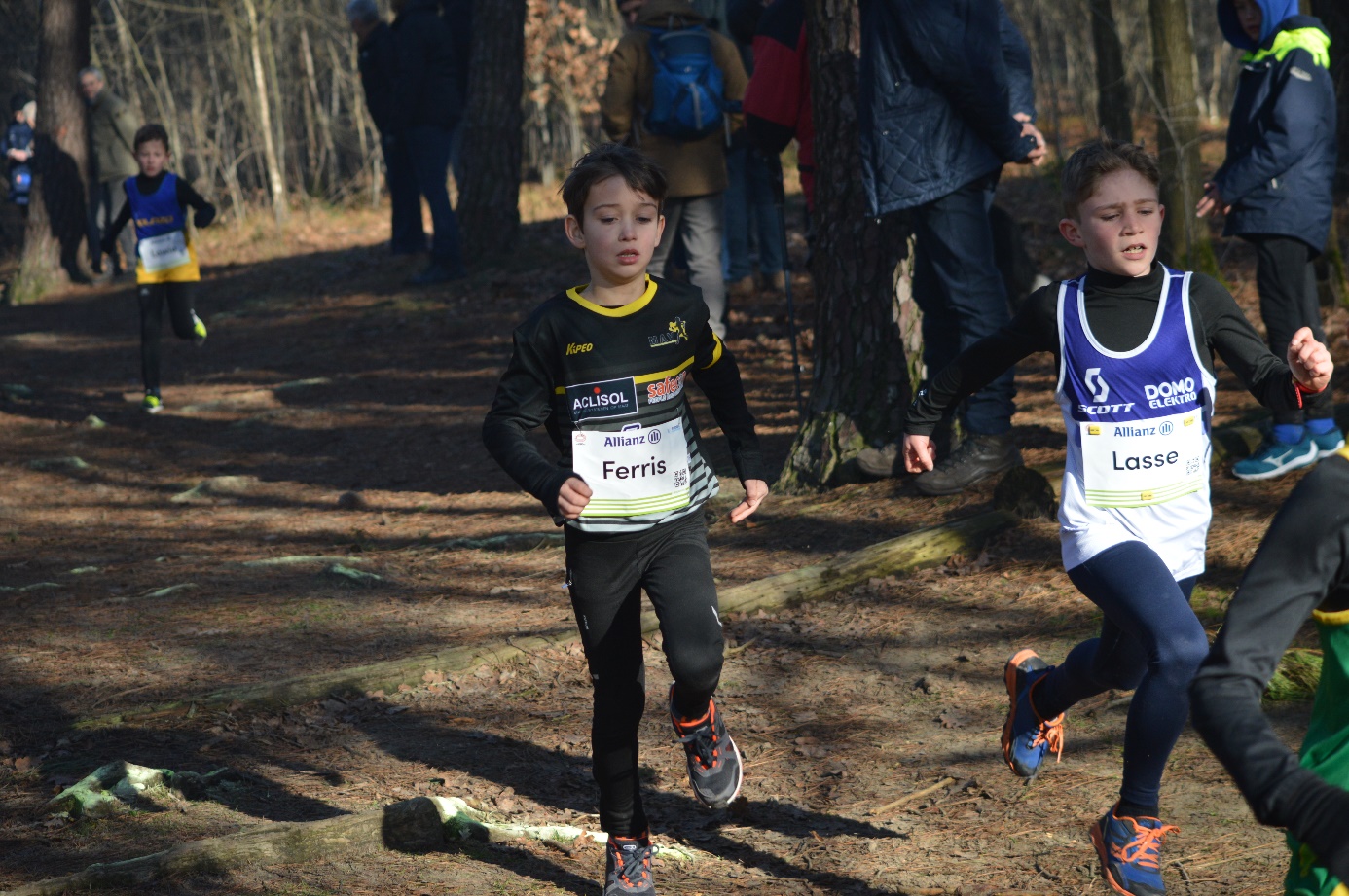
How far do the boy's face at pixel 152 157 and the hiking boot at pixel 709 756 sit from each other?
8.16m

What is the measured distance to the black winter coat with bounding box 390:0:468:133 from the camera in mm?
14766

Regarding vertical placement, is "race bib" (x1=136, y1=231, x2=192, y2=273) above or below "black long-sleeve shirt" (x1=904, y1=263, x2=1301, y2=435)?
above

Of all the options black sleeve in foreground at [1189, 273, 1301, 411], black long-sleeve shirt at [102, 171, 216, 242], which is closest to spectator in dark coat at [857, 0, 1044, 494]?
black sleeve in foreground at [1189, 273, 1301, 411]

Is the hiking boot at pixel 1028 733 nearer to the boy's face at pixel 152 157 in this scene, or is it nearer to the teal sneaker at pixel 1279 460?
the teal sneaker at pixel 1279 460

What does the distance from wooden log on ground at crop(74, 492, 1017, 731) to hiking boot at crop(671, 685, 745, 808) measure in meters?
1.60

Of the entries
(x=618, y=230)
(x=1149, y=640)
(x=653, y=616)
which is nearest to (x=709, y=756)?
(x=1149, y=640)

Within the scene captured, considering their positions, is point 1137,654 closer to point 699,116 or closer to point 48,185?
point 699,116

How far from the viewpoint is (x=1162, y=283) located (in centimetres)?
345

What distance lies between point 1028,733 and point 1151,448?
0.95 m

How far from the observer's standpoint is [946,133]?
6160 millimetres

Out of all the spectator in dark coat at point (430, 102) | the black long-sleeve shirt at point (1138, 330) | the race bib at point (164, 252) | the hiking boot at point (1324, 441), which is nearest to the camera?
the black long-sleeve shirt at point (1138, 330)

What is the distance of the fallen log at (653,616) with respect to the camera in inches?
189

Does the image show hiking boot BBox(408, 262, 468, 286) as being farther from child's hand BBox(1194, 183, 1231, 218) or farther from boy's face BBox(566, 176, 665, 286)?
boy's face BBox(566, 176, 665, 286)

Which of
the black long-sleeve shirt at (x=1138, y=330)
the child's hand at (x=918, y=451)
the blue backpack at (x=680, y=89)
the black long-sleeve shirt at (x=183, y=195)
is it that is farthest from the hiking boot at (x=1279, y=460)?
the black long-sleeve shirt at (x=183, y=195)
